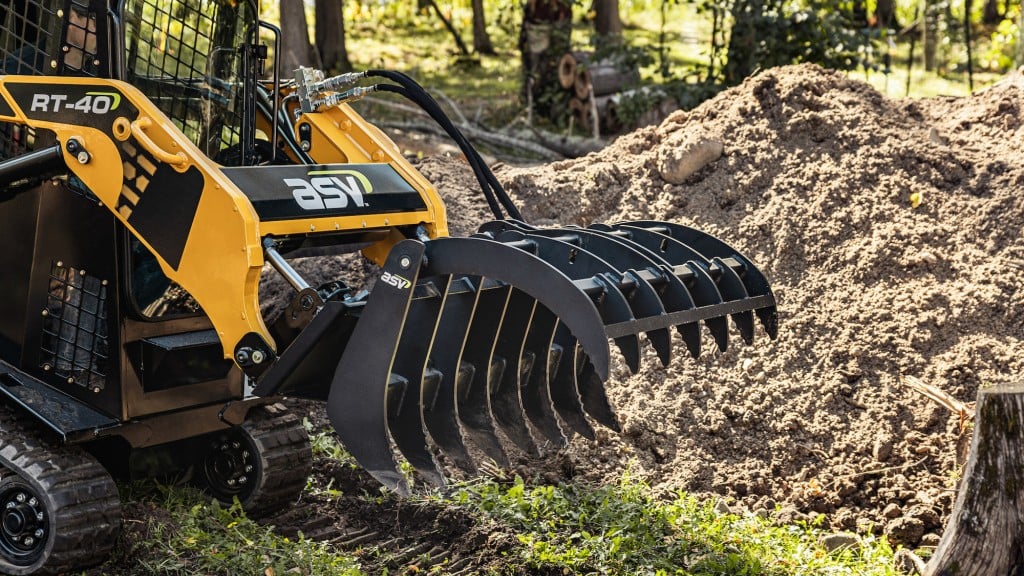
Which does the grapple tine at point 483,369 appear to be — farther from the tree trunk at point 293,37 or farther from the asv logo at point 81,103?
the tree trunk at point 293,37

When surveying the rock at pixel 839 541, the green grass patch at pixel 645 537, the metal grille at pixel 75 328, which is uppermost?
the metal grille at pixel 75 328

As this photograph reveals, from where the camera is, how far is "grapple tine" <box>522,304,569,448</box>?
391 cm

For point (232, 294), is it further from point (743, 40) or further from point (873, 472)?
point (743, 40)

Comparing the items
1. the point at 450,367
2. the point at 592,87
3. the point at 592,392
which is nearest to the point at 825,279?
the point at 592,392

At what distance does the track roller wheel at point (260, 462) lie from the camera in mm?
4316

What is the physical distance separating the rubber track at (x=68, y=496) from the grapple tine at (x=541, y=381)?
157cm

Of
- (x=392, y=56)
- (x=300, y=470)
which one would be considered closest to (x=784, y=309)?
(x=300, y=470)

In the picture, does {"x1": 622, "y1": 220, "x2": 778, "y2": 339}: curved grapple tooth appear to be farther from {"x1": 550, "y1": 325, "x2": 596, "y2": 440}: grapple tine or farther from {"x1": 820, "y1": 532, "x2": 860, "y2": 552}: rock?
{"x1": 820, "y1": 532, "x2": 860, "y2": 552}: rock

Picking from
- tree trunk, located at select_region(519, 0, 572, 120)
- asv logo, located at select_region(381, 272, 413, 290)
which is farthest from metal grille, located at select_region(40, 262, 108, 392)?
tree trunk, located at select_region(519, 0, 572, 120)

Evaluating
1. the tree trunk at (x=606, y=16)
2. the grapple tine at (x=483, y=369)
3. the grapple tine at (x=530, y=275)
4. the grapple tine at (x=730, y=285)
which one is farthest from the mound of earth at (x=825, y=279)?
the tree trunk at (x=606, y=16)

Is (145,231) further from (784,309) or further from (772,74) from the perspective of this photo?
(772,74)

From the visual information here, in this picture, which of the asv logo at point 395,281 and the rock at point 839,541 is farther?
the rock at point 839,541

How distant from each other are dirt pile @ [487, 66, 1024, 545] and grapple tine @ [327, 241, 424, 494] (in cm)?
174

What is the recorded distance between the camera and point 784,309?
5.73m
